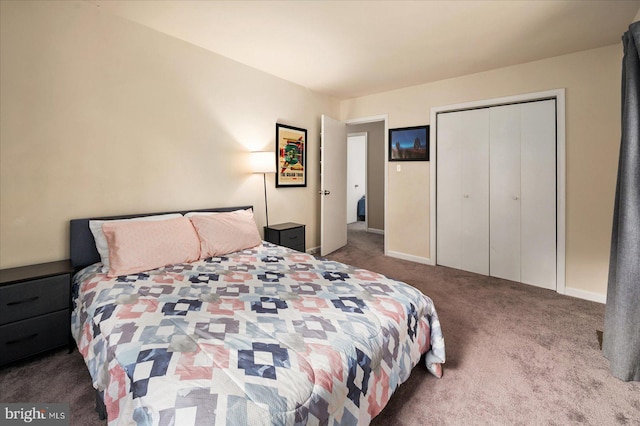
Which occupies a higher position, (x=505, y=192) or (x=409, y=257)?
(x=505, y=192)

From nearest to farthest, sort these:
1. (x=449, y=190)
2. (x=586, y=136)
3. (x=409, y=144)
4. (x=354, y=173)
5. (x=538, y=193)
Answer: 1. (x=586, y=136)
2. (x=538, y=193)
3. (x=449, y=190)
4. (x=409, y=144)
5. (x=354, y=173)

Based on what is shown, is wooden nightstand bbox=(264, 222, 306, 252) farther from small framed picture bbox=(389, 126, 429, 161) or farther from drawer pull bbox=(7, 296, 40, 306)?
drawer pull bbox=(7, 296, 40, 306)

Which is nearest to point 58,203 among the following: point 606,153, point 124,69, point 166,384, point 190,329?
point 124,69

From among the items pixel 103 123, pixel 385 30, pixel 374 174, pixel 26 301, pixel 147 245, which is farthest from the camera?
pixel 374 174

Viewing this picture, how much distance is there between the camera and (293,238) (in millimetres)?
3590

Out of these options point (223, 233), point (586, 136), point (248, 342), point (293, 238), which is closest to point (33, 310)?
point (223, 233)

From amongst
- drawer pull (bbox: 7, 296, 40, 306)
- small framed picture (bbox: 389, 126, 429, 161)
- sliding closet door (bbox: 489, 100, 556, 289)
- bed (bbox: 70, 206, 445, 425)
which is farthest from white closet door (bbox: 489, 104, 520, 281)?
drawer pull (bbox: 7, 296, 40, 306)

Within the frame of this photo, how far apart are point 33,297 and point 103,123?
4.46 feet

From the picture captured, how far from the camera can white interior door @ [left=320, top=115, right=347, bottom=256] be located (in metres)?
4.27

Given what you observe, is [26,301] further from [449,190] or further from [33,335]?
→ [449,190]

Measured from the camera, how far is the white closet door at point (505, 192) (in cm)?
336

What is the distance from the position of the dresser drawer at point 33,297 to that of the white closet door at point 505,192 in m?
4.14

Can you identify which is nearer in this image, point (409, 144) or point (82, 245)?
point (82, 245)

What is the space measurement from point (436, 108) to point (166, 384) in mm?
4075
